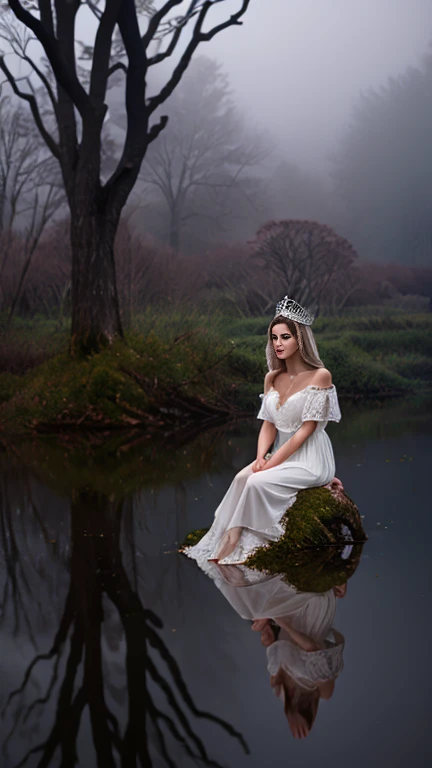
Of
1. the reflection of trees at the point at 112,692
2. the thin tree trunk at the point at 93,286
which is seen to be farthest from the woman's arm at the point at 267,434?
the thin tree trunk at the point at 93,286

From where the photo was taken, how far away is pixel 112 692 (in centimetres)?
300

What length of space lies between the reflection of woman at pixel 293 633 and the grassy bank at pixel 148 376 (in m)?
6.45

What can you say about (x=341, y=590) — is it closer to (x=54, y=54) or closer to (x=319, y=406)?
(x=319, y=406)

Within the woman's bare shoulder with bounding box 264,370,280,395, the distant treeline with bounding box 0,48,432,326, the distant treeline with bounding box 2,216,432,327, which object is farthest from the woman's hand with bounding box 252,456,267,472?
the distant treeline with bounding box 0,48,432,326

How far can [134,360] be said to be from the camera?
11141mm

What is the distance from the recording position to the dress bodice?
4824 mm

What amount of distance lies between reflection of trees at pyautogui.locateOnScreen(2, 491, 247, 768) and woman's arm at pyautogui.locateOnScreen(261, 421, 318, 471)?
1.16 meters

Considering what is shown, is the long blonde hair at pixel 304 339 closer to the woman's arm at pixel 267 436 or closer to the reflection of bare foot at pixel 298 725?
the woman's arm at pixel 267 436

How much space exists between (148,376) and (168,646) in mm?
7762

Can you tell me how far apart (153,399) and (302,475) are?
6.54 metres

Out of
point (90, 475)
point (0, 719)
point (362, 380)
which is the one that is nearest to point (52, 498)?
point (90, 475)

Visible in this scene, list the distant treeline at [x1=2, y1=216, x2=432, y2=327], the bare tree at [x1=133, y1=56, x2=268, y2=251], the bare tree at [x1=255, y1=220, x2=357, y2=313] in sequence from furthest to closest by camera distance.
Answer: the bare tree at [x1=133, y1=56, x2=268, y2=251] < the bare tree at [x1=255, y1=220, x2=357, y2=313] < the distant treeline at [x1=2, y1=216, x2=432, y2=327]

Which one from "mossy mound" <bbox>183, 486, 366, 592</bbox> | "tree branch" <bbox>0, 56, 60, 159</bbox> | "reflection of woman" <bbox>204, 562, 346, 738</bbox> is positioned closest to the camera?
"reflection of woman" <bbox>204, 562, 346, 738</bbox>

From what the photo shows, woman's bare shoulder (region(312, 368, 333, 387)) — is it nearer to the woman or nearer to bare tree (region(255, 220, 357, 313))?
the woman
